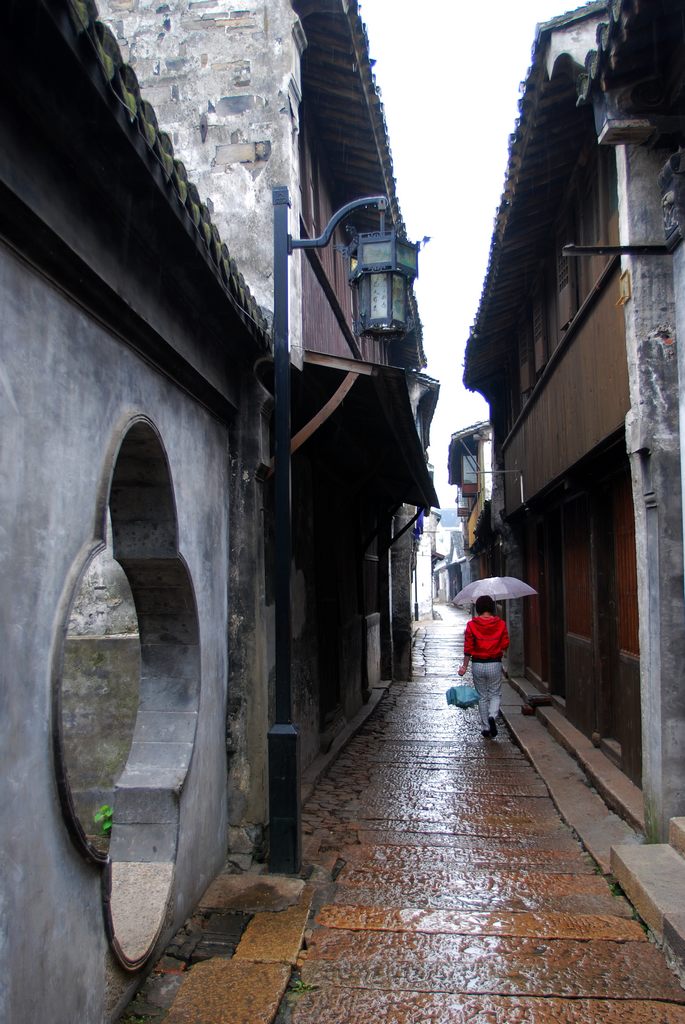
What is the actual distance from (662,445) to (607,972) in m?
3.24

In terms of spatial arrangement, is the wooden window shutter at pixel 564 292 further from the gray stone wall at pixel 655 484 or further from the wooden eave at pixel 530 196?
the gray stone wall at pixel 655 484

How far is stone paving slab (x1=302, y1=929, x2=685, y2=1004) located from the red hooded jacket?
628 cm

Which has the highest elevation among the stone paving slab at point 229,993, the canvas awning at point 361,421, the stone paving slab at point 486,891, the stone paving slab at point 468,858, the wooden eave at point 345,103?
the wooden eave at point 345,103

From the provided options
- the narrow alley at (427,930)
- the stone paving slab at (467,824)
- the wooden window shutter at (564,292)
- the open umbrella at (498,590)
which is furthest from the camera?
→ the open umbrella at (498,590)

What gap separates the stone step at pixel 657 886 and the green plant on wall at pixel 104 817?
11.6 feet

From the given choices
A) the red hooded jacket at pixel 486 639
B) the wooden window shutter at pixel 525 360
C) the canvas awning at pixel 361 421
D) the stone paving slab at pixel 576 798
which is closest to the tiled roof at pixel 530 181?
the wooden window shutter at pixel 525 360

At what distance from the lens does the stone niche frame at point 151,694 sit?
14.5 feet

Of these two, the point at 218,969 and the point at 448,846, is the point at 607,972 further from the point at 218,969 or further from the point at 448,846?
the point at 448,846

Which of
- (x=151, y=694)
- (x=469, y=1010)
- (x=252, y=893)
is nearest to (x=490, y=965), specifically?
(x=469, y=1010)

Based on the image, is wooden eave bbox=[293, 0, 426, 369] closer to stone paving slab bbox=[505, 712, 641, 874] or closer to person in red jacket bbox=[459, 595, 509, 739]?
stone paving slab bbox=[505, 712, 641, 874]

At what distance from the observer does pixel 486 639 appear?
35.6ft

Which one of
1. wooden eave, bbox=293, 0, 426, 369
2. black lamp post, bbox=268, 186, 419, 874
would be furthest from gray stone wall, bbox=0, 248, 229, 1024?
wooden eave, bbox=293, 0, 426, 369

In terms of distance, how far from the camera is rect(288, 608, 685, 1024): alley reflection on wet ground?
391cm

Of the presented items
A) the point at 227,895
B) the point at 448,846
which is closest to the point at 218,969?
the point at 227,895
